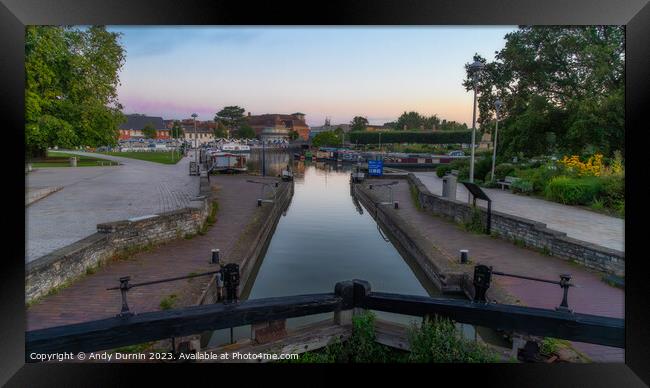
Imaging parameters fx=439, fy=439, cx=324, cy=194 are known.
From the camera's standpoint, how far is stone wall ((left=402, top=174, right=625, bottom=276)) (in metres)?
7.71

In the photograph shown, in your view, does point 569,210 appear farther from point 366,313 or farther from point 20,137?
point 20,137

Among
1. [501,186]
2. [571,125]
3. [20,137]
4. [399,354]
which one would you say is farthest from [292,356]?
[571,125]

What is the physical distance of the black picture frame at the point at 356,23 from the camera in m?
4.53

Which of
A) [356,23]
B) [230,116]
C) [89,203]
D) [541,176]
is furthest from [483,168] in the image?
[230,116]

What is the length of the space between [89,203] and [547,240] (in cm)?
1316

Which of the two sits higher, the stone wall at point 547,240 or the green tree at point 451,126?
the green tree at point 451,126

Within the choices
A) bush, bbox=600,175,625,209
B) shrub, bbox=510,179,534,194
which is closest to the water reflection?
shrub, bbox=510,179,534,194

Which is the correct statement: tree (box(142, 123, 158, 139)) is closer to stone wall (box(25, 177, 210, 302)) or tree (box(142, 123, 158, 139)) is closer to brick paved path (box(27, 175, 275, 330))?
stone wall (box(25, 177, 210, 302))

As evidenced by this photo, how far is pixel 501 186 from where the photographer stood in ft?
66.7

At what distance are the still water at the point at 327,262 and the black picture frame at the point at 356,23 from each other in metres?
2.37

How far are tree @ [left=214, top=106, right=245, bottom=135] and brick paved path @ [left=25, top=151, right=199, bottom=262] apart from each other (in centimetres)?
9405

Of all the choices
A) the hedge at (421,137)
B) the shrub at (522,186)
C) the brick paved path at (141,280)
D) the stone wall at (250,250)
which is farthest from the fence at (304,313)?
the hedge at (421,137)

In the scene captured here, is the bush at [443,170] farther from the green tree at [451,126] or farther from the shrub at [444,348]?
the green tree at [451,126]

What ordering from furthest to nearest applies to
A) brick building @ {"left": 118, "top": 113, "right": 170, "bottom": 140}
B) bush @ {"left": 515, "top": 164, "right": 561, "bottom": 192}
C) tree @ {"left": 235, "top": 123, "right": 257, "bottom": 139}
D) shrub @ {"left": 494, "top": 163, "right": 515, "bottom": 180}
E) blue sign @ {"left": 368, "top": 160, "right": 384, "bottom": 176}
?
tree @ {"left": 235, "top": 123, "right": 257, "bottom": 139}, brick building @ {"left": 118, "top": 113, "right": 170, "bottom": 140}, blue sign @ {"left": 368, "top": 160, "right": 384, "bottom": 176}, shrub @ {"left": 494, "top": 163, "right": 515, "bottom": 180}, bush @ {"left": 515, "top": 164, "right": 561, "bottom": 192}
